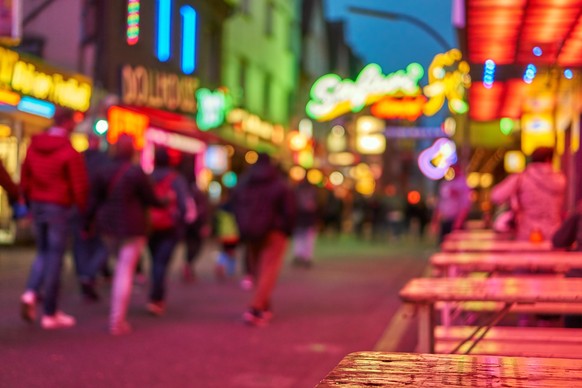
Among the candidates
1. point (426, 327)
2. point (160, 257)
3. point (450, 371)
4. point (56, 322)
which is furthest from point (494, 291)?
point (160, 257)

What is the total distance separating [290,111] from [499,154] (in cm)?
1187

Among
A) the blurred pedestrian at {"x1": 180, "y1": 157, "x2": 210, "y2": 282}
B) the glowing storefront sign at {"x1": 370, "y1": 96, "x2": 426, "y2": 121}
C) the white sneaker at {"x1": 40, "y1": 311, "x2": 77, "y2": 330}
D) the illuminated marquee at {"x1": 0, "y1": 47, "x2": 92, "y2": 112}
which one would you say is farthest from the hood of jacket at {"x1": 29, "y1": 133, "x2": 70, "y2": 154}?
the glowing storefront sign at {"x1": 370, "y1": 96, "x2": 426, "y2": 121}

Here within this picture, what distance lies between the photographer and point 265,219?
1003 centimetres

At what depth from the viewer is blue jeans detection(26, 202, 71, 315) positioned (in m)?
8.78

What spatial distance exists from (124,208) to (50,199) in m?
0.69

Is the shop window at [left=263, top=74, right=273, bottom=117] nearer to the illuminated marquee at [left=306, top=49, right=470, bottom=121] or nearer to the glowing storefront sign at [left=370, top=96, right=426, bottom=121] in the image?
the illuminated marquee at [left=306, top=49, right=470, bottom=121]

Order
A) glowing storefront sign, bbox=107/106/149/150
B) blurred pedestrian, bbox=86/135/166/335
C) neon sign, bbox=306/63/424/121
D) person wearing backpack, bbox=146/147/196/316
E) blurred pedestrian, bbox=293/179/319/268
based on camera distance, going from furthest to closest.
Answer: neon sign, bbox=306/63/424/121 < glowing storefront sign, bbox=107/106/149/150 < blurred pedestrian, bbox=293/179/319/268 < person wearing backpack, bbox=146/147/196/316 < blurred pedestrian, bbox=86/135/166/335

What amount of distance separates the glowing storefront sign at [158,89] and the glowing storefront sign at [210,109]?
140cm

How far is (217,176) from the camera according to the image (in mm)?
30344

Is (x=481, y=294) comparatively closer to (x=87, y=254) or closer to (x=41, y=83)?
(x=87, y=254)

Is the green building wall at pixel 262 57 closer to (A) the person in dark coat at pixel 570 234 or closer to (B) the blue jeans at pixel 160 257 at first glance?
(B) the blue jeans at pixel 160 257

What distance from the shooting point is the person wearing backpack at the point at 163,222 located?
1030 centimetres

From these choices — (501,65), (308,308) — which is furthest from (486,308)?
(501,65)

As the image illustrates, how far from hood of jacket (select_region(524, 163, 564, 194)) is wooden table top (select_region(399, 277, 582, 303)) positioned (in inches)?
155
